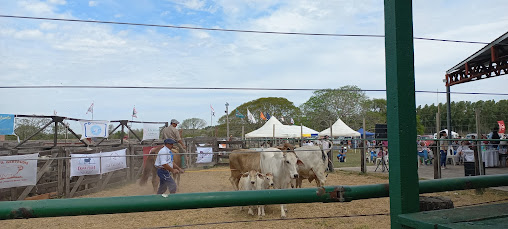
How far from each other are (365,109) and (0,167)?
41.8 m

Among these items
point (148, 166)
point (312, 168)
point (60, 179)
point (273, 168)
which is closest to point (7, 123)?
point (60, 179)

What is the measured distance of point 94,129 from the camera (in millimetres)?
9984

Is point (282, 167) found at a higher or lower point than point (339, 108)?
lower

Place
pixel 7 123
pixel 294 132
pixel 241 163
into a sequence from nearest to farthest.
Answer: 1. pixel 7 123
2. pixel 241 163
3. pixel 294 132

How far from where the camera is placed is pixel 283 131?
2153cm

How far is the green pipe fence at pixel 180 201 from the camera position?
1231 mm

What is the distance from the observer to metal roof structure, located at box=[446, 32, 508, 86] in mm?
8359

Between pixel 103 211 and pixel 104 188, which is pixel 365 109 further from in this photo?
pixel 103 211

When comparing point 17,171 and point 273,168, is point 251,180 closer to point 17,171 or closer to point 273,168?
point 273,168

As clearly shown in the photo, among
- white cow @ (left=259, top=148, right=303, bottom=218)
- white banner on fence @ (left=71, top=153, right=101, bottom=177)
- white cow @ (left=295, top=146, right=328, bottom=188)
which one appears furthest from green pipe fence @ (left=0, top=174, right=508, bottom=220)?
white banner on fence @ (left=71, top=153, right=101, bottom=177)

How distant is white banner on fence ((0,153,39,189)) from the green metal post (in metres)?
7.83

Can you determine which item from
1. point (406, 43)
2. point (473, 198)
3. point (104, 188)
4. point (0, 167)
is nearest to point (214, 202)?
point (406, 43)

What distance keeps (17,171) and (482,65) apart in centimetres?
1300

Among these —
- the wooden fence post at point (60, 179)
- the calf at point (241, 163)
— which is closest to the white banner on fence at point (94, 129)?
the wooden fence post at point (60, 179)
